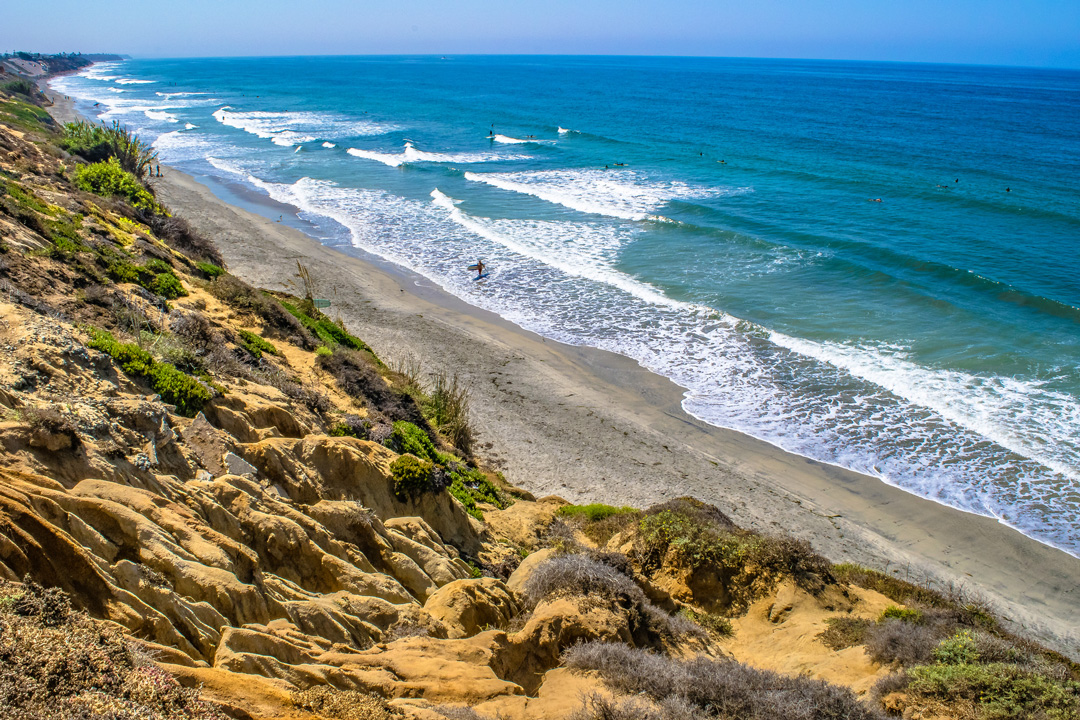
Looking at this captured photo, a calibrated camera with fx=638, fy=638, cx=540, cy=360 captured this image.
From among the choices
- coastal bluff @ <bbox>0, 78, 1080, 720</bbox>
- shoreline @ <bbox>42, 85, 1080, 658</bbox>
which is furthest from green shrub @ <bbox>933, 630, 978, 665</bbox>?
shoreline @ <bbox>42, 85, 1080, 658</bbox>

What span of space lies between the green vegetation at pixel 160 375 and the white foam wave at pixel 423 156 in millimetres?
47746

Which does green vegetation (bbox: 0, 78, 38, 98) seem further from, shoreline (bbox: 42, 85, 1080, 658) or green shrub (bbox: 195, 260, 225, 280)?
green shrub (bbox: 195, 260, 225, 280)

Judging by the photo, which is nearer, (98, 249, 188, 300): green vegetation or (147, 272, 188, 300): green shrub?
(98, 249, 188, 300): green vegetation

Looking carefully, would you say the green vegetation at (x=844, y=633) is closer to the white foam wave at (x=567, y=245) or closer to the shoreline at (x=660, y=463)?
the shoreline at (x=660, y=463)

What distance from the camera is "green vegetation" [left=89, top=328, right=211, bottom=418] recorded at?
934 cm

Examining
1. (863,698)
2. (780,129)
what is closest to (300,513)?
(863,698)

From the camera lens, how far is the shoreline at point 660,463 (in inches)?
573

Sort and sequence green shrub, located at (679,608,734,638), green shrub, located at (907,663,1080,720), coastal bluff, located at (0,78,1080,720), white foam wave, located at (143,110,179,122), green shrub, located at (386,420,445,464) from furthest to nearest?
white foam wave, located at (143,110,179,122)
green shrub, located at (386,420,445,464)
green shrub, located at (679,608,734,638)
green shrub, located at (907,663,1080,720)
coastal bluff, located at (0,78,1080,720)

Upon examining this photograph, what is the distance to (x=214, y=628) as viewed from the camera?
579 centimetres

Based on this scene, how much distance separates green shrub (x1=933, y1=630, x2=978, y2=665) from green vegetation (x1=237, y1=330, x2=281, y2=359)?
41.8ft

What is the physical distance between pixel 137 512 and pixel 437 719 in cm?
352

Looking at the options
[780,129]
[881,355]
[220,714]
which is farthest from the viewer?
[780,129]

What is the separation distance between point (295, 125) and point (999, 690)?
83.2 metres

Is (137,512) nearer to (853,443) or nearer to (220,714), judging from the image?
(220,714)
